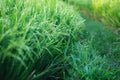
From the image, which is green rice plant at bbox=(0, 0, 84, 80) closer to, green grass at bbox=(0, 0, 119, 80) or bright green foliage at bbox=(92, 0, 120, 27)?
green grass at bbox=(0, 0, 119, 80)

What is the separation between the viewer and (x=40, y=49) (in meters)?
2.88

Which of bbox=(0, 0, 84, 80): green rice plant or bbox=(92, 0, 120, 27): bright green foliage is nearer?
bbox=(0, 0, 84, 80): green rice plant

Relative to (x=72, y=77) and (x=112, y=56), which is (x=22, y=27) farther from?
(x=112, y=56)

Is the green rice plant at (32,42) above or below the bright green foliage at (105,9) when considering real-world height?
above

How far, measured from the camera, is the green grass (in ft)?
8.34

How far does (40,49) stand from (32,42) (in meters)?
0.10

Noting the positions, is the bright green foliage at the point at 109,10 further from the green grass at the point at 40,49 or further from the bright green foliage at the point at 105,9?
the green grass at the point at 40,49

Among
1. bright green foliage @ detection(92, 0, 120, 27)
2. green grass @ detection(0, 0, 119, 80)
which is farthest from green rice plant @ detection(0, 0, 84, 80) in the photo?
bright green foliage @ detection(92, 0, 120, 27)

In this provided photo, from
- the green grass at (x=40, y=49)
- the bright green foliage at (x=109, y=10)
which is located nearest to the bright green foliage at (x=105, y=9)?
the bright green foliage at (x=109, y=10)

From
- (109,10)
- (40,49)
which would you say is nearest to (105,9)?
(109,10)

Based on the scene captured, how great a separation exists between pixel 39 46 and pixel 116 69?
0.99 m

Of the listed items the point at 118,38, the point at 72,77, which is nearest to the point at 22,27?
the point at 72,77

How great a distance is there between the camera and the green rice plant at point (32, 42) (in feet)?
8.27

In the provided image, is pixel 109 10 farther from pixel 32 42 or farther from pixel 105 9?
pixel 32 42
